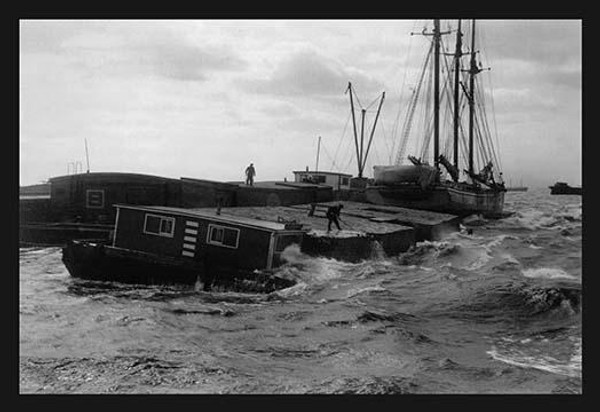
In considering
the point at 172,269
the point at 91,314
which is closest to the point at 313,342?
the point at 91,314

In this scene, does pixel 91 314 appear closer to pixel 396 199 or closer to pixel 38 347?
pixel 38 347

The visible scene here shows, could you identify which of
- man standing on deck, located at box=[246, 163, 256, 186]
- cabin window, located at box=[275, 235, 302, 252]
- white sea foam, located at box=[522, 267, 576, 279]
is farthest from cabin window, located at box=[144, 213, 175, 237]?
man standing on deck, located at box=[246, 163, 256, 186]

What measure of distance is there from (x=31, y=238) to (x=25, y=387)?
37.7 meters

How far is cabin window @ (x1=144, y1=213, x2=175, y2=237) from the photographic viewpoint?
91.4 ft

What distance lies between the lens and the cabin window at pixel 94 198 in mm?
47938

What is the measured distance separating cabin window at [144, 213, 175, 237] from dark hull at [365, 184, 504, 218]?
120ft

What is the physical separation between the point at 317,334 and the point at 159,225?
13243 millimetres

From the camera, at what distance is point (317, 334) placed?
17.2 metres

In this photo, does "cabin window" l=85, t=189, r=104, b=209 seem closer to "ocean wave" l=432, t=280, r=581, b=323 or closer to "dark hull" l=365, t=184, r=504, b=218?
"dark hull" l=365, t=184, r=504, b=218

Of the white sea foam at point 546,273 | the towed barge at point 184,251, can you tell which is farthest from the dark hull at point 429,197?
the towed barge at point 184,251

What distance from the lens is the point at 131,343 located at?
15.9 m

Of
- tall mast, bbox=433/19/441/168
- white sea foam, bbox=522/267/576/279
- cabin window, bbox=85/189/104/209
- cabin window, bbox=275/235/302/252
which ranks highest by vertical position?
tall mast, bbox=433/19/441/168

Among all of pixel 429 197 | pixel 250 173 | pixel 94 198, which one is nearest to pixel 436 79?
pixel 429 197

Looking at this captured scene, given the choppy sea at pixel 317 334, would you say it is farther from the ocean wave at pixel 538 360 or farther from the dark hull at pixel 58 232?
the dark hull at pixel 58 232
